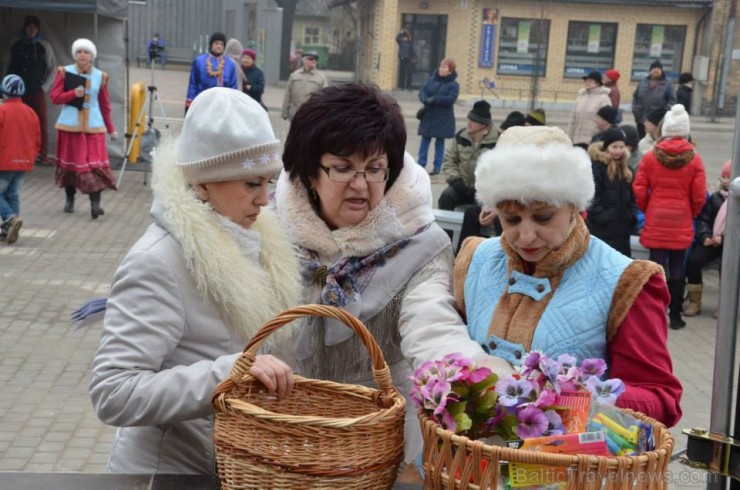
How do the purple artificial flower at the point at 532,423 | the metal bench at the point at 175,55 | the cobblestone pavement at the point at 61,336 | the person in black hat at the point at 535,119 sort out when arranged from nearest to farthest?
the purple artificial flower at the point at 532,423, the cobblestone pavement at the point at 61,336, the person in black hat at the point at 535,119, the metal bench at the point at 175,55

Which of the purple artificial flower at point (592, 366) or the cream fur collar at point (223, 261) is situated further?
the cream fur collar at point (223, 261)

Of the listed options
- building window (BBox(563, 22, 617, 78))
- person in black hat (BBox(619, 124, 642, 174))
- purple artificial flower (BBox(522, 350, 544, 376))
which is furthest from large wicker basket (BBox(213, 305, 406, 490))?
building window (BBox(563, 22, 617, 78))

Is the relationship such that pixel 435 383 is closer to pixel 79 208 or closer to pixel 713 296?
pixel 713 296

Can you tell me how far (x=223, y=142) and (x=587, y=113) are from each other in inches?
495

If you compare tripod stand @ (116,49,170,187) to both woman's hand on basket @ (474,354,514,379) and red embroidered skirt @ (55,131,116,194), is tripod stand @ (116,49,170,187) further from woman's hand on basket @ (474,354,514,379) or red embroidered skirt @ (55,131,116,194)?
woman's hand on basket @ (474,354,514,379)

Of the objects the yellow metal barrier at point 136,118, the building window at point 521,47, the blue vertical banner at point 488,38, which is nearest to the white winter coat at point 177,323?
the yellow metal barrier at point 136,118

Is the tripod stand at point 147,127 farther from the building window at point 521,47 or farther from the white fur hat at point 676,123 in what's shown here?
the building window at point 521,47

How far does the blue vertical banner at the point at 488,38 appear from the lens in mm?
36750

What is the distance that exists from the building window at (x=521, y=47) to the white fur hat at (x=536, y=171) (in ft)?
116

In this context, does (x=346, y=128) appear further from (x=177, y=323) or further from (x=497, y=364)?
(x=497, y=364)

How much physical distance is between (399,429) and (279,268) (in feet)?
2.38

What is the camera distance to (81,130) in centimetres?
1139

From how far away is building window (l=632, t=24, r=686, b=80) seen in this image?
3703cm

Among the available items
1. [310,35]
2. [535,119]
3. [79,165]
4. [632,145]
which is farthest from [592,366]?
[310,35]
